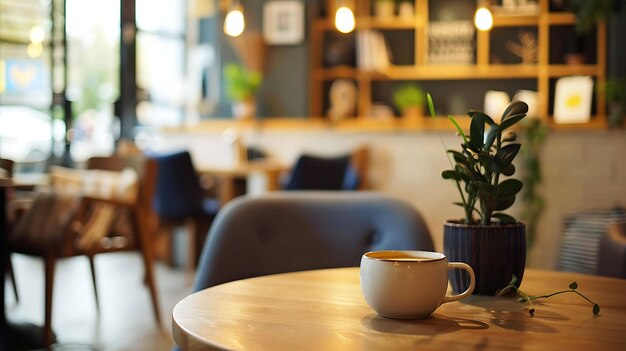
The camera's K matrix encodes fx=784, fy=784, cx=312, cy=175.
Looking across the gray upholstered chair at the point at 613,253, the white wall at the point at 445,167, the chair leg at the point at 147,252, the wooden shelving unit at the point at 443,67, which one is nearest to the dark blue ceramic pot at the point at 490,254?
the gray upholstered chair at the point at 613,253

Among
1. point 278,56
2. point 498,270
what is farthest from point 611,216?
point 278,56

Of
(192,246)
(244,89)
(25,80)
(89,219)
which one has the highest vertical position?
(25,80)

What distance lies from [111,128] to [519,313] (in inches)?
301

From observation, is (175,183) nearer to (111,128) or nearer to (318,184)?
(318,184)

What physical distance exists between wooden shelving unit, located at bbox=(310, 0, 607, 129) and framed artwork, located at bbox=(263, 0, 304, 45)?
15 centimetres

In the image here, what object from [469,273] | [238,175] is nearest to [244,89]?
[238,175]

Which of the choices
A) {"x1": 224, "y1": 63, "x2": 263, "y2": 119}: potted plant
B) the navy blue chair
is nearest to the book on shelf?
{"x1": 224, "y1": 63, "x2": 263, "y2": 119}: potted plant

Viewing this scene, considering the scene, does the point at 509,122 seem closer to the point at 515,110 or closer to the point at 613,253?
the point at 515,110

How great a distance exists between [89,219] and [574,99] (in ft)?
14.7

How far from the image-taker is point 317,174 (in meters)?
5.28

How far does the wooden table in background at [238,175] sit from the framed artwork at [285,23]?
189 centimetres

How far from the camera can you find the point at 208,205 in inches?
223

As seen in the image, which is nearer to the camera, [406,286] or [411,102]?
[406,286]

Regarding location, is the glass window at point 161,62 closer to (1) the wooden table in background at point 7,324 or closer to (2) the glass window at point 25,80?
(2) the glass window at point 25,80
